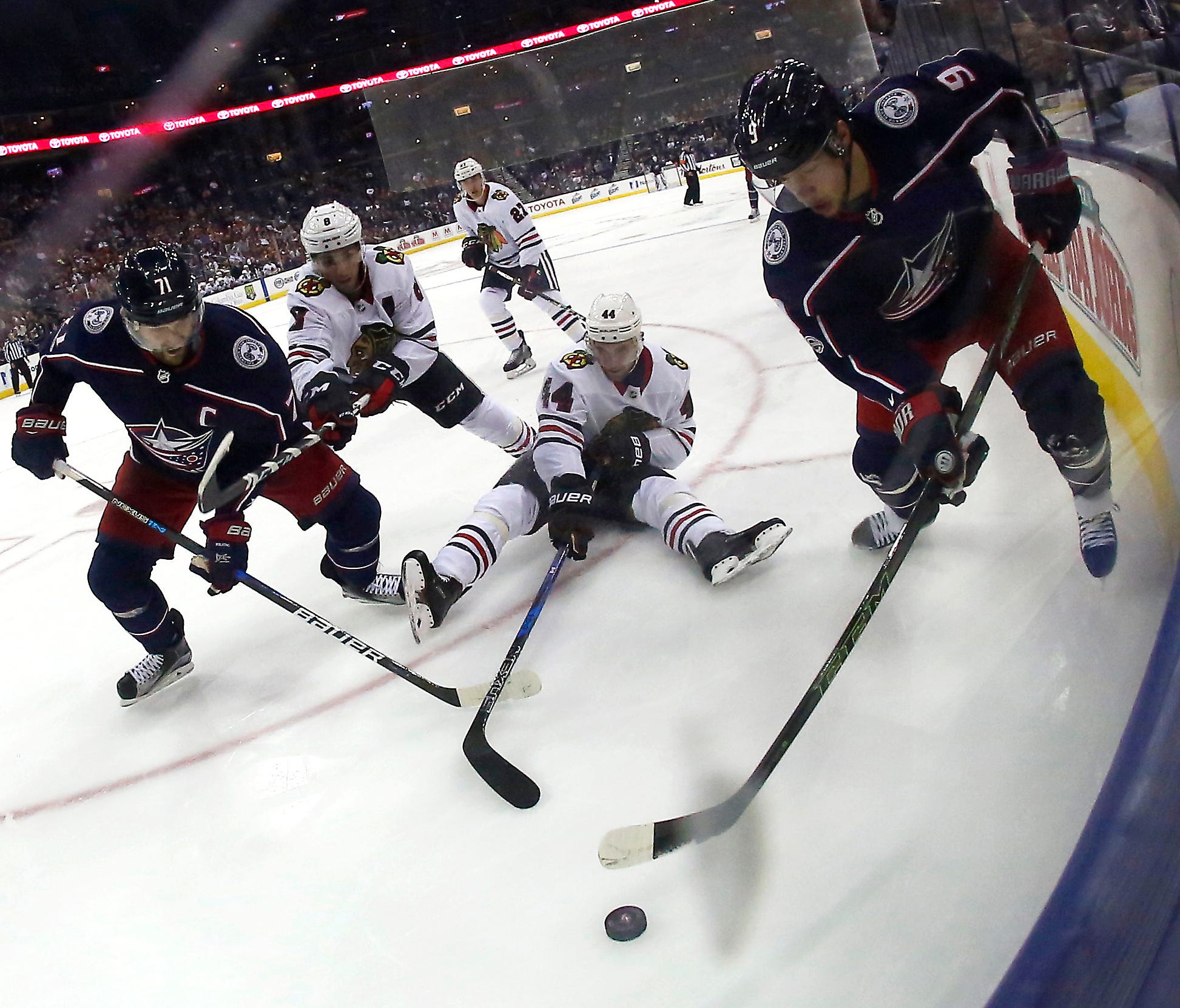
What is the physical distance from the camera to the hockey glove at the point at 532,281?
5.21 m

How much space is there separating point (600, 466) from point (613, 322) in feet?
1.32

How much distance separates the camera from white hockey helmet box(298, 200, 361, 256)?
9.39ft

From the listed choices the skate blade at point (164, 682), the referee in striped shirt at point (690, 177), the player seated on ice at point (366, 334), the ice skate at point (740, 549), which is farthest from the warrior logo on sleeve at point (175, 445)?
the referee in striped shirt at point (690, 177)

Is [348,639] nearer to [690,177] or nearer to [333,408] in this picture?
[333,408]

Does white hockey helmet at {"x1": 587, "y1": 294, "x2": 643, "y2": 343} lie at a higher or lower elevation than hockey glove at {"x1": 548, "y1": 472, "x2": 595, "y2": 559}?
higher

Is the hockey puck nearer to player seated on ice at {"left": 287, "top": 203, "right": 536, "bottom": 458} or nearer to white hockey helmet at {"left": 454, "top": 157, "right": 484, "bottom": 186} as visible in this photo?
player seated on ice at {"left": 287, "top": 203, "right": 536, "bottom": 458}

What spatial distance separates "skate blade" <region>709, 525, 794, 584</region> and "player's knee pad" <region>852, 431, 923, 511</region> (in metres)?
0.23

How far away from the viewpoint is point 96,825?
1932 millimetres

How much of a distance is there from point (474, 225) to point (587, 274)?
7.52 feet

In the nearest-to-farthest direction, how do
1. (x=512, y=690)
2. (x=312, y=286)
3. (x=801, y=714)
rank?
(x=801, y=714) → (x=512, y=690) → (x=312, y=286)

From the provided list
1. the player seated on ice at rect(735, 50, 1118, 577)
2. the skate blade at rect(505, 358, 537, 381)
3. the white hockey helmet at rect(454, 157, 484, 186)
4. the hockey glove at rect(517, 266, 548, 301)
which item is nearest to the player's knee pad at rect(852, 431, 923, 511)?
the player seated on ice at rect(735, 50, 1118, 577)

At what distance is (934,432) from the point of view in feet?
4.84

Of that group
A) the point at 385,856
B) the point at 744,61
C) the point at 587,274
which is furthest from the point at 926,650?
the point at 587,274

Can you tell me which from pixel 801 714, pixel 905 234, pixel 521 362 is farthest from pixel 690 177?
pixel 801 714
